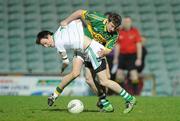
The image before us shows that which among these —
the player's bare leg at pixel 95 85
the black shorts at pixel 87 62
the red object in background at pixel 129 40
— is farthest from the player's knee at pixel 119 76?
the black shorts at pixel 87 62

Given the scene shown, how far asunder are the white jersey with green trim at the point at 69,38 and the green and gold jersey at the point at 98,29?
0.93 feet

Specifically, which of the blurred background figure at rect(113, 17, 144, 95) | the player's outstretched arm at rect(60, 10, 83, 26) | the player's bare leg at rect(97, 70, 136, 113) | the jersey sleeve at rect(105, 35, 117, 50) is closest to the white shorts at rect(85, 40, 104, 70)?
the jersey sleeve at rect(105, 35, 117, 50)

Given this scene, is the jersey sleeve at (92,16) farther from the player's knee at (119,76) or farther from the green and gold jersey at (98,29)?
the player's knee at (119,76)

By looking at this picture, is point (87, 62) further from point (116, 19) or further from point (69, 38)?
point (116, 19)

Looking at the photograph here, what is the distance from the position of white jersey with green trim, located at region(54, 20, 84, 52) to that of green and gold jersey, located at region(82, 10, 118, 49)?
284 millimetres

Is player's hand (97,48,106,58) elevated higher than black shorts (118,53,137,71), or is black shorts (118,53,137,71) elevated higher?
player's hand (97,48,106,58)

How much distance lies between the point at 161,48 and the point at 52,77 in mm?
5298

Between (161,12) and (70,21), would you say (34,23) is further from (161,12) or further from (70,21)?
(70,21)

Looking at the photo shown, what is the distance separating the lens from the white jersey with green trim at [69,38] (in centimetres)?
1139

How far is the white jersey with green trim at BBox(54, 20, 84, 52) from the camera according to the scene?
1139 cm

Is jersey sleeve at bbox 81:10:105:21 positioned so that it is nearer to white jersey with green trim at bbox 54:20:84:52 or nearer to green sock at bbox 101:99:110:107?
white jersey with green trim at bbox 54:20:84:52

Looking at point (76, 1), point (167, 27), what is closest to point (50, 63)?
point (76, 1)

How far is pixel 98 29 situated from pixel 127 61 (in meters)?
7.82

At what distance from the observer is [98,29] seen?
1168 centimetres
